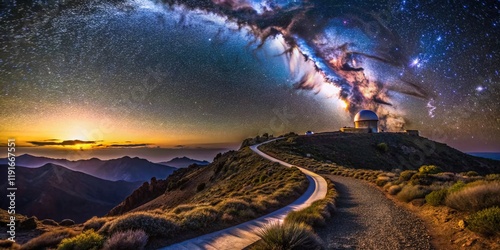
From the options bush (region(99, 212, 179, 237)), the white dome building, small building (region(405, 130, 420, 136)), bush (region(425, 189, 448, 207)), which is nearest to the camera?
bush (region(99, 212, 179, 237))

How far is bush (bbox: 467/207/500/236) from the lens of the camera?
277 inches

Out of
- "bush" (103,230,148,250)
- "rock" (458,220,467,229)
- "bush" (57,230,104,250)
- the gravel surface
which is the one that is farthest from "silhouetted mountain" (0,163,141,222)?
"rock" (458,220,467,229)

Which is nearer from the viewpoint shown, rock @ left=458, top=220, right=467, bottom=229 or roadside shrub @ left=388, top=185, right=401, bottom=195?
rock @ left=458, top=220, right=467, bottom=229

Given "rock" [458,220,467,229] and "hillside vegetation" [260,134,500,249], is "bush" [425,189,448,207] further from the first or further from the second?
"rock" [458,220,467,229]

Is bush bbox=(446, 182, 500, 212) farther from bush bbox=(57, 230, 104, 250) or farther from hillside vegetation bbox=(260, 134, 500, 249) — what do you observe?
bush bbox=(57, 230, 104, 250)

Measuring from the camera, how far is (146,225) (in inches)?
324

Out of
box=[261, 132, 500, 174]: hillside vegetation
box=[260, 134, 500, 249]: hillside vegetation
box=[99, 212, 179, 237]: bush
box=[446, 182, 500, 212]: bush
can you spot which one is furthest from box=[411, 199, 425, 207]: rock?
box=[261, 132, 500, 174]: hillside vegetation

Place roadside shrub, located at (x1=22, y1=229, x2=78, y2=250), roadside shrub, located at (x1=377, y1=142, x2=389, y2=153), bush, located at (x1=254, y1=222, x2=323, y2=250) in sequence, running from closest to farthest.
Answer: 1. bush, located at (x1=254, y1=222, x2=323, y2=250)
2. roadside shrub, located at (x1=22, y1=229, x2=78, y2=250)
3. roadside shrub, located at (x1=377, y1=142, x2=389, y2=153)

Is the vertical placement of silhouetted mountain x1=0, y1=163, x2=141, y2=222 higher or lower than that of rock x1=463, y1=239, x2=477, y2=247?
lower

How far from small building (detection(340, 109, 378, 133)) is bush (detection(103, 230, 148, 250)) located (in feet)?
259

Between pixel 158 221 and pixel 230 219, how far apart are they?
324 centimetres

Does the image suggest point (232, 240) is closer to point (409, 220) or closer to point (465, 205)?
point (409, 220)

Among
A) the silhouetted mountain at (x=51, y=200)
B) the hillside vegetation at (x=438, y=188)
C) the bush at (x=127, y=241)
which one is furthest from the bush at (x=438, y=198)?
the silhouetted mountain at (x=51, y=200)

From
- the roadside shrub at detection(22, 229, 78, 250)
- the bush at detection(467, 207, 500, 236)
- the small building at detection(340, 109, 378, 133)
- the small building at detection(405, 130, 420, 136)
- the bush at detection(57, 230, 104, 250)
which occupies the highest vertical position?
the small building at detection(340, 109, 378, 133)
